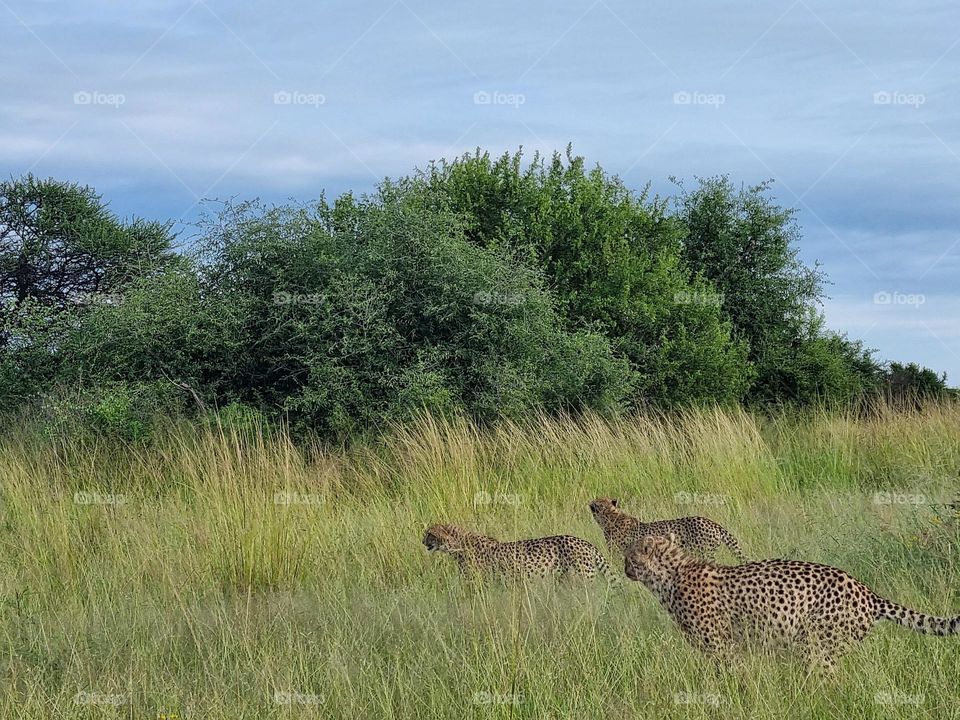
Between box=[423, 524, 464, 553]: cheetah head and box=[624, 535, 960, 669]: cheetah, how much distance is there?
1891 mm

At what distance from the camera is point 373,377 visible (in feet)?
41.2

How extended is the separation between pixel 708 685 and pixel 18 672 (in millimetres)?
3045

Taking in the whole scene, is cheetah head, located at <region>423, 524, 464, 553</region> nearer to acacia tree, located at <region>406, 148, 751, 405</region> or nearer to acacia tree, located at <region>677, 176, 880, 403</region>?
acacia tree, located at <region>406, 148, 751, 405</region>

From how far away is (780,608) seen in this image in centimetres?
402

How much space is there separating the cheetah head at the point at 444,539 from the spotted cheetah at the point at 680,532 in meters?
0.99

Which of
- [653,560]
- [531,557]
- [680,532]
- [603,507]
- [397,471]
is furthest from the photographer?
[397,471]

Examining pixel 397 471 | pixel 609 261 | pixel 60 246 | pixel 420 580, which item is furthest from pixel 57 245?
pixel 420 580

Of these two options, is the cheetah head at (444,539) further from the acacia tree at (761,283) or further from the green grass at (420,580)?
the acacia tree at (761,283)

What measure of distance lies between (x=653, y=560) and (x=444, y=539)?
6.20 feet

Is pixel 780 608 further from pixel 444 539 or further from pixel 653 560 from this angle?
pixel 444 539

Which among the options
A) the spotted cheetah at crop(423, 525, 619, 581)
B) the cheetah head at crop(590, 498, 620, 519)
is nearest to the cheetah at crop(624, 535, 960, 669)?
the spotted cheetah at crop(423, 525, 619, 581)

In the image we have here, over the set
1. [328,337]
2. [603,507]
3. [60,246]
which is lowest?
[603,507]

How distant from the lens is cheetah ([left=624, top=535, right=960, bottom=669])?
3.98 m

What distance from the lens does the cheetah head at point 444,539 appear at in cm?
594
